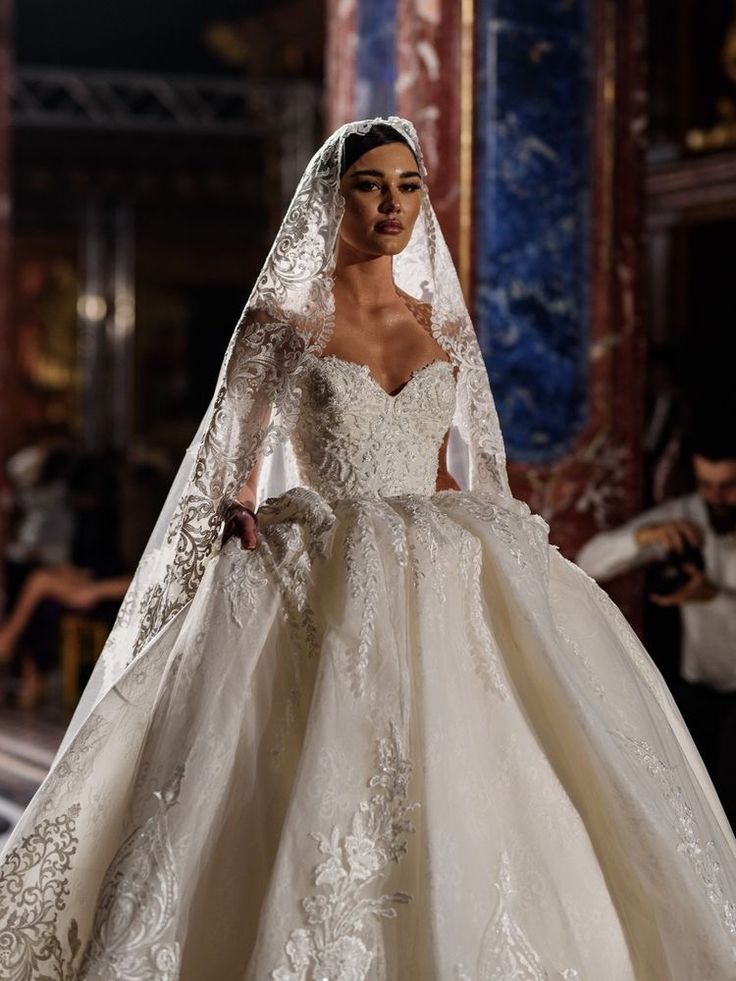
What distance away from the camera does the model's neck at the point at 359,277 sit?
12.3ft

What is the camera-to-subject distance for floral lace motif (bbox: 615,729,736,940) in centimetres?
314

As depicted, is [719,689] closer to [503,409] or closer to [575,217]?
[503,409]

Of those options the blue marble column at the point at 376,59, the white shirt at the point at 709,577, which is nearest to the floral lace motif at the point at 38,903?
the white shirt at the point at 709,577

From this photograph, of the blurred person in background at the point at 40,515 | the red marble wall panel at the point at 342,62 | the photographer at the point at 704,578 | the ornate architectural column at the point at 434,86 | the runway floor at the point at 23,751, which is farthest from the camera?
the blurred person in background at the point at 40,515

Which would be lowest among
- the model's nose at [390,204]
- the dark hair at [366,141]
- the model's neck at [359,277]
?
the model's neck at [359,277]

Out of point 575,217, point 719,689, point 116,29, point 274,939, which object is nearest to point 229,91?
point 116,29

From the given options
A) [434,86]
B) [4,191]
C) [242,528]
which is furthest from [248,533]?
[4,191]

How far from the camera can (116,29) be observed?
13977 mm

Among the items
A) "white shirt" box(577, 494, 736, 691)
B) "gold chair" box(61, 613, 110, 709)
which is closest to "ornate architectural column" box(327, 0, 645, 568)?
"white shirt" box(577, 494, 736, 691)

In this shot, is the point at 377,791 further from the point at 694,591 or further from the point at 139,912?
the point at 694,591

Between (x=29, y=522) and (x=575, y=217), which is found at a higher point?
(x=575, y=217)

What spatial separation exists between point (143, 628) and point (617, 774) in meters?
1.07

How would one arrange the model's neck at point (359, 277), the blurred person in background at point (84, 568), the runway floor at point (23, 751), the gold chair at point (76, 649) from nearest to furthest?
the model's neck at point (359, 277)
the runway floor at point (23, 751)
the gold chair at point (76, 649)
the blurred person in background at point (84, 568)

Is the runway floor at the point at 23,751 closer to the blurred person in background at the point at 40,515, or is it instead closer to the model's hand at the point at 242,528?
the blurred person in background at the point at 40,515
